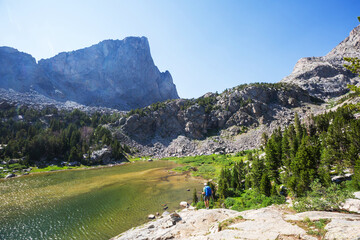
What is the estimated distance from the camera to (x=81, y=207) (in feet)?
107

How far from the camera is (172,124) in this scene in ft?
522

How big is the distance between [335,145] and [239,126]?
360 feet

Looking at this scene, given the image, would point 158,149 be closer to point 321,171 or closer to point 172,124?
point 172,124

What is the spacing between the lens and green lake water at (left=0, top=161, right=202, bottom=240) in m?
24.7

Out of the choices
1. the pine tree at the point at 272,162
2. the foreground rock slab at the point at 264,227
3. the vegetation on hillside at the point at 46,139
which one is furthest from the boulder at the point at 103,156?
the foreground rock slab at the point at 264,227

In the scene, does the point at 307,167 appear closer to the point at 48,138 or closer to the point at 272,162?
the point at 272,162

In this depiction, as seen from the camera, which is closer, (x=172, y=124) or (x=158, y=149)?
(x=158, y=149)

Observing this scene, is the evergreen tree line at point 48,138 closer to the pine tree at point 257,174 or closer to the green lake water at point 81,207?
the green lake water at point 81,207

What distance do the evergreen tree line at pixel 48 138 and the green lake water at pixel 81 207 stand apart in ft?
144

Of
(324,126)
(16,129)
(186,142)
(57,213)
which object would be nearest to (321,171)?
(57,213)

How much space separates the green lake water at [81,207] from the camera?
80.9 ft

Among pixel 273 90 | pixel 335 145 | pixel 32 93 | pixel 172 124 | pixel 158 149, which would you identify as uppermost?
pixel 32 93

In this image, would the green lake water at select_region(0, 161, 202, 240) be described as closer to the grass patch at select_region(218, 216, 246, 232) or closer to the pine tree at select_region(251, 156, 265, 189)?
the pine tree at select_region(251, 156, 265, 189)

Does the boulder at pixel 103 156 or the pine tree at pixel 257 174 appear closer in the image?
the pine tree at pixel 257 174
